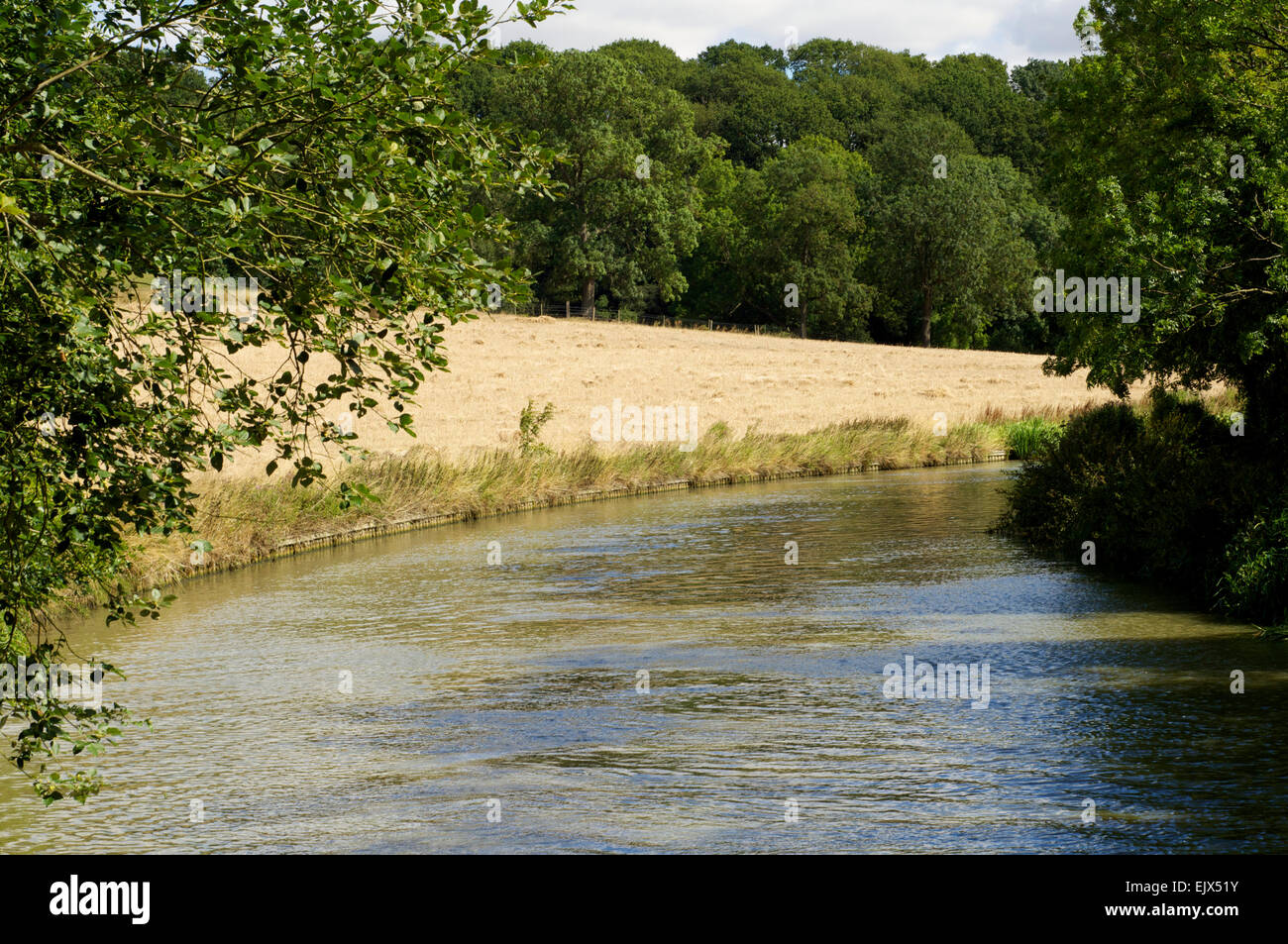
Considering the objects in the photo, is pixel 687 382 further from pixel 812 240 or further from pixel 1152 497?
pixel 812 240

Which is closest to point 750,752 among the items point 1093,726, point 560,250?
point 1093,726

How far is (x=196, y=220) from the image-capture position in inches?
290

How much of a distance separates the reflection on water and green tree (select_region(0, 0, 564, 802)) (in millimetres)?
3410

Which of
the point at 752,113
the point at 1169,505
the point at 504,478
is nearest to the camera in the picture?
the point at 1169,505

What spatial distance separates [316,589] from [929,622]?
30.8ft

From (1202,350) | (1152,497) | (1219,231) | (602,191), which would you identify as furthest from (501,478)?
(602,191)

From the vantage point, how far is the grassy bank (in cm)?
2209

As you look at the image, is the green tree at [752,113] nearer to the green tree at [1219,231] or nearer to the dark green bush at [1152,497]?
the dark green bush at [1152,497]

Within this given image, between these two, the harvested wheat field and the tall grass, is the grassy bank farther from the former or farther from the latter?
the harvested wheat field

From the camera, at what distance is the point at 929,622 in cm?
1659

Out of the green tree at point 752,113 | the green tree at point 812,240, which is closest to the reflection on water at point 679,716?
the green tree at point 812,240

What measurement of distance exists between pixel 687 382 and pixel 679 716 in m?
41.8

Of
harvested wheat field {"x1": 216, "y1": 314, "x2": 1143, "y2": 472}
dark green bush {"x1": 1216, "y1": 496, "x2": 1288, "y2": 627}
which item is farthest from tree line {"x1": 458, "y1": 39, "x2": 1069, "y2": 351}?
dark green bush {"x1": 1216, "y1": 496, "x2": 1288, "y2": 627}
